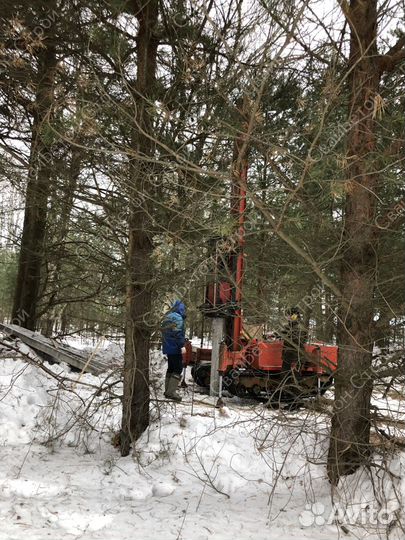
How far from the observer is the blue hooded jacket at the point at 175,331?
598 centimetres

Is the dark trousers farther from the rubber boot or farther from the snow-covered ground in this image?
the snow-covered ground

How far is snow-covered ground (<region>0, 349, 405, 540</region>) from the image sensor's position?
361 cm

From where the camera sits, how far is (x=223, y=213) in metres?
4.21

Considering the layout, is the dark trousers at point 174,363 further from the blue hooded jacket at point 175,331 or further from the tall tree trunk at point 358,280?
the tall tree trunk at point 358,280

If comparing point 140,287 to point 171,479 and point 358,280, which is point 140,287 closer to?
point 171,479

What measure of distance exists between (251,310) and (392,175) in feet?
5.44

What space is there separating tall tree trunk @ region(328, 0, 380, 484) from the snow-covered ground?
0.66 feet

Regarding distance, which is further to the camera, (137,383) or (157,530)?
(137,383)

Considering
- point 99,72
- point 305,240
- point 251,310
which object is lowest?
point 251,310

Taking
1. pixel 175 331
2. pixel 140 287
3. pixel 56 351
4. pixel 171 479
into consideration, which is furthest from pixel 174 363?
pixel 171 479

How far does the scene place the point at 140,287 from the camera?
5.37m

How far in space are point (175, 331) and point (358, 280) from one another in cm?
331

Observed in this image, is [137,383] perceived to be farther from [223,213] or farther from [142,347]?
[223,213]

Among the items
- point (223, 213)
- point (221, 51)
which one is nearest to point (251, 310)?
point (223, 213)
